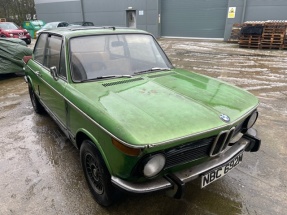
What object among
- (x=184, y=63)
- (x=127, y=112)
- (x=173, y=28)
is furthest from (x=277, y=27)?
(x=127, y=112)

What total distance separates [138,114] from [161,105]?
29 centimetres

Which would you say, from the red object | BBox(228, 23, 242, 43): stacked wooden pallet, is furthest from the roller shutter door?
the red object

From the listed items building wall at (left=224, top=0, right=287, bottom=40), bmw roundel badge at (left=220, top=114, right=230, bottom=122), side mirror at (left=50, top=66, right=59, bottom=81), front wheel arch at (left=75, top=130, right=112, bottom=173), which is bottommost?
front wheel arch at (left=75, top=130, right=112, bottom=173)

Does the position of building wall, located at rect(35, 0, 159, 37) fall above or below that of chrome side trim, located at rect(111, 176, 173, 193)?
above

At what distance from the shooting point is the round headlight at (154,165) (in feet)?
6.19

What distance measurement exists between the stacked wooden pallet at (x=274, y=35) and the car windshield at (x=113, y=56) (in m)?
11.8

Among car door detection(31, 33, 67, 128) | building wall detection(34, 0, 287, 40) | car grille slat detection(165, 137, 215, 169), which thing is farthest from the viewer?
building wall detection(34, 0, 287, 40)

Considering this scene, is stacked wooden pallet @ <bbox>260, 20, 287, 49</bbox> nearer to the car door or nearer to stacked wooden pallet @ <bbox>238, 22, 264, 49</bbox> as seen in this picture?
stacked wooden pallet @ <bbox>238, 22, 264, 49</bbox>

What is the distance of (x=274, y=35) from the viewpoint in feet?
42.1

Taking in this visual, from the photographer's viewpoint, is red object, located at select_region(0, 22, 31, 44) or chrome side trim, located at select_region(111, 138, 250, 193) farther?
red object, located at select_region(0, 22, 31, 44)

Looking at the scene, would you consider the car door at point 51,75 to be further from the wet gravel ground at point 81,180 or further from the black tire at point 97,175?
the black tire at point 97,175

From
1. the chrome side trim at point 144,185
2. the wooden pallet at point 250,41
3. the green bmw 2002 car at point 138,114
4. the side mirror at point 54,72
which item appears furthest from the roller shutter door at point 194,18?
the chrome side trim at point 144,185

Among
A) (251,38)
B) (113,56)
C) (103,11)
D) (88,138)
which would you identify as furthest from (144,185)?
(103,11)

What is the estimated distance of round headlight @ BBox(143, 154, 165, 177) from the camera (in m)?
1.89
